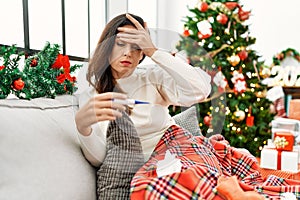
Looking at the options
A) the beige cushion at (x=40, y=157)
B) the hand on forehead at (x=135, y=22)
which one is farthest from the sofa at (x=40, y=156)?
the hand on forehead at (x=135, y=22)

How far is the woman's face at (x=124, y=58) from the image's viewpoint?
28.0 inches

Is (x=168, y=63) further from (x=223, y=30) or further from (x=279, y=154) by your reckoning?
(x=223, y=30)

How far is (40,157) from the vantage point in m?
0.78

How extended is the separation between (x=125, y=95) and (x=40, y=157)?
27 centimetres

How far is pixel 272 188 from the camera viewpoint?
92 cm

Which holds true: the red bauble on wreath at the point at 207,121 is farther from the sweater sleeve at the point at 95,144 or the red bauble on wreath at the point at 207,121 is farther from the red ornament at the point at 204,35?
the red ornament at the point at 204,35

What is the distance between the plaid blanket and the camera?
0.75m

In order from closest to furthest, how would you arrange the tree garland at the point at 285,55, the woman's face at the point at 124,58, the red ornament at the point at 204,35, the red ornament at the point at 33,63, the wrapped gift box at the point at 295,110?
1. the woman's face at the point at 124,58
2. the red ornament at the point at 33,63
3. the red ornament at the point at 204,35
4. the wrapped gift box at the point at 295,110
5. the tree garland at the point at 285,55

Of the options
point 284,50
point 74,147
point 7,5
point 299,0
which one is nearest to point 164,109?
point 74,147

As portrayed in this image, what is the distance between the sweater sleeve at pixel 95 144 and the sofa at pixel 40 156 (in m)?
0.02

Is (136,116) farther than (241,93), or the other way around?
(241,93)

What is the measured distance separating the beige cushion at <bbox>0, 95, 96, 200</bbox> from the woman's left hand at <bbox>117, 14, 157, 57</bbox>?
251 millimetres

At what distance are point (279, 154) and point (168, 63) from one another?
Result: 148 centimetres

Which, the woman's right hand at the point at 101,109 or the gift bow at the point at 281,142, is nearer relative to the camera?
the woman's right hand at the point at 101,109
